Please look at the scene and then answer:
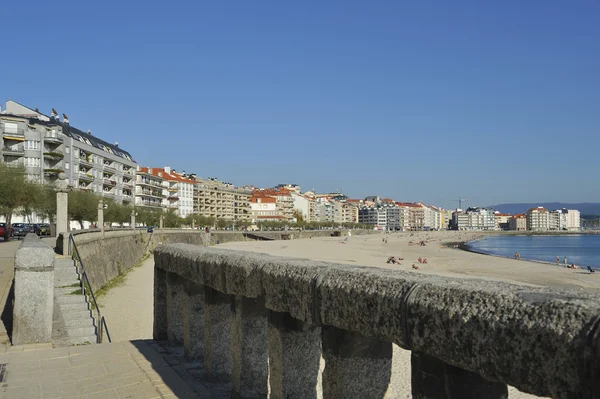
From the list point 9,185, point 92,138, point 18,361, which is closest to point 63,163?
point 92,138

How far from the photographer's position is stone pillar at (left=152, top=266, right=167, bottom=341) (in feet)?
23.7

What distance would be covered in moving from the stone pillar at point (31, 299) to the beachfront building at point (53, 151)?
242 ft

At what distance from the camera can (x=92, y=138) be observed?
111 meters

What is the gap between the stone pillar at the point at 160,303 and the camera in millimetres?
7230

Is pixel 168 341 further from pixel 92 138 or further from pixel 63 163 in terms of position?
pixel 92 138

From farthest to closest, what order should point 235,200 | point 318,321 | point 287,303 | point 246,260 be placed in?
point 235,200
point 246,260
point 287,303
point 318,321

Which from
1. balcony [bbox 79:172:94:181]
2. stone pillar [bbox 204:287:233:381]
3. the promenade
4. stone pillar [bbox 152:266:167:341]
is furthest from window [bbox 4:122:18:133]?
stone pillar [bbox 204:287:233:381]

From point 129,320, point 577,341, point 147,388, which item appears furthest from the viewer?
point 129,320

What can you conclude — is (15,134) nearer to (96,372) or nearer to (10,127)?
(10,127)

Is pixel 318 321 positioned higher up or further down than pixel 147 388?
higher up

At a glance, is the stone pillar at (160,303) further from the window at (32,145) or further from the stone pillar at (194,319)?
the window at (32,145)

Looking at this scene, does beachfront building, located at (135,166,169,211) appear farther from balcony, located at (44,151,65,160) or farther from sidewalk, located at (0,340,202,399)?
sidewalk, located at (0,340,202,399)

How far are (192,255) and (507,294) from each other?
12.9 feet


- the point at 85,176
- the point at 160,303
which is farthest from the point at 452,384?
the point at 85,176
